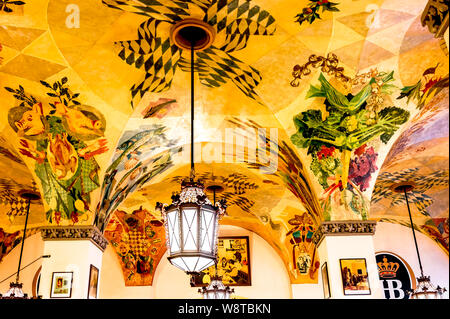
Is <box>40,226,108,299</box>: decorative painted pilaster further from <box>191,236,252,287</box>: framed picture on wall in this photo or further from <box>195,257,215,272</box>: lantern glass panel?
<box>191,236,252,287</box>: framed picture on wall

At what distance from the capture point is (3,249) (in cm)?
1312

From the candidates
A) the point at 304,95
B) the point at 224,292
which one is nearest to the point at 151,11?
the point at 304,95

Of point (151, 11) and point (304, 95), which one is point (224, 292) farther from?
point (151, 11)

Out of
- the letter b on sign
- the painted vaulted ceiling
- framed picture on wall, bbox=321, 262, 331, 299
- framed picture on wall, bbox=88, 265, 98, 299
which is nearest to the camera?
the painted vaulted ceiling

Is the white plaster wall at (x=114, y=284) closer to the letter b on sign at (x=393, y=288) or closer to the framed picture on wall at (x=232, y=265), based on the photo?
the framed picture on wall at (x=232, y=265)

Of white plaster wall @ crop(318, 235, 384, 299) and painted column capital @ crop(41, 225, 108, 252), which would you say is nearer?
white plaster wall @ crop(318, 235, 384, 299)

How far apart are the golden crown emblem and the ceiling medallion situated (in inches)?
390

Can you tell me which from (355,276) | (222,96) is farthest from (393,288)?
(222,96)

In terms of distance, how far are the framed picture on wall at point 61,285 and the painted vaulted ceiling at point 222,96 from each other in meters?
0.99

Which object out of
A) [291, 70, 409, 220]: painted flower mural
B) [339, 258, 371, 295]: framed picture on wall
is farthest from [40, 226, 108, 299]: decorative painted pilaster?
[339, 258, 371, 295]: framed picture on wall

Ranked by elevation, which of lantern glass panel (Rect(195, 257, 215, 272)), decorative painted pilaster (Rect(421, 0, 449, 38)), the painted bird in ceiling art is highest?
the painted bird in ceiling art

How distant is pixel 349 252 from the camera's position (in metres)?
6.94

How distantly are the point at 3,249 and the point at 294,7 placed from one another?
38.5 feet

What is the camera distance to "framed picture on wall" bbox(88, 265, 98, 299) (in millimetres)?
7293
